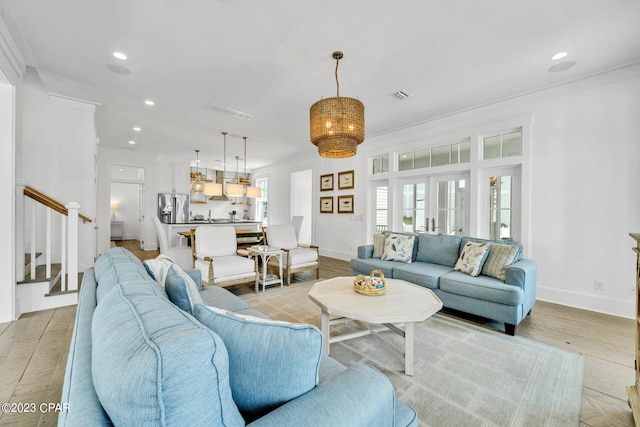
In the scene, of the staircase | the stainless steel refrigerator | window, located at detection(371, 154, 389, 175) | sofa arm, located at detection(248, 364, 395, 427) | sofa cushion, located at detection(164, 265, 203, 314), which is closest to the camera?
sofa arm, located at detection(248, 364, 395, 427)

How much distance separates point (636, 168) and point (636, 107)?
26.0 inches

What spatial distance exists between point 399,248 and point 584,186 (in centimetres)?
226

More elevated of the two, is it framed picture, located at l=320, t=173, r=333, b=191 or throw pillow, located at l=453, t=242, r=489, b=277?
framed picture, located at l=320, t=173, r=333, b=191

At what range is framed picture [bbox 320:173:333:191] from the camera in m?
6.61

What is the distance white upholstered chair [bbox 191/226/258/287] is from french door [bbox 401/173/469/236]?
2.98 metres

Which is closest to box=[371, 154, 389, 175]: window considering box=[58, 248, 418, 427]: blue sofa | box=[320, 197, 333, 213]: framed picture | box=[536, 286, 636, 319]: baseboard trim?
box=[320, 197, 333, 213]: framed picture

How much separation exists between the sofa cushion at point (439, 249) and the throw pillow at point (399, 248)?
0.15m

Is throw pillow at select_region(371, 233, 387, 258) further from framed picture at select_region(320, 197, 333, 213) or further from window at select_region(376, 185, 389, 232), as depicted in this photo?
framed picture at select_region(320, 197, 333, 213)

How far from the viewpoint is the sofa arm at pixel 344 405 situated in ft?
2.33

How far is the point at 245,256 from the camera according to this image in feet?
13.1

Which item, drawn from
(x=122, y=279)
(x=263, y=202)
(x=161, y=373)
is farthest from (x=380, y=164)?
(x=161, y=373)

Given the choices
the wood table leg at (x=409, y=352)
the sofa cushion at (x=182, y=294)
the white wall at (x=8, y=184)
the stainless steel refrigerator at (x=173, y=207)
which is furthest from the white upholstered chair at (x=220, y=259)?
the stainless steel refrigerator at (x=173, y=207)

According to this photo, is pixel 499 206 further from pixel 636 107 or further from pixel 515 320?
pixel 515 320

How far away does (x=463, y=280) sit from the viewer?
2.81 metres
